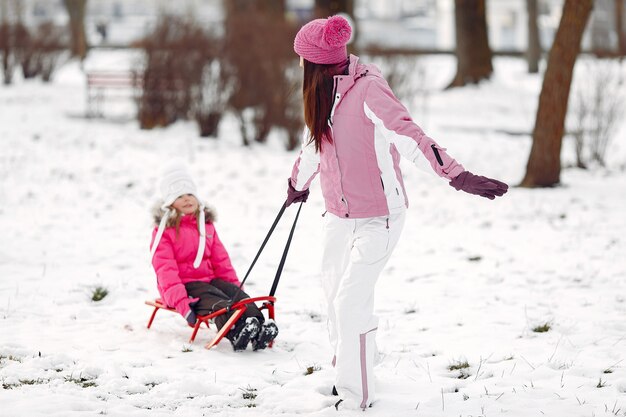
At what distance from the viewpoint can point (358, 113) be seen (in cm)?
408

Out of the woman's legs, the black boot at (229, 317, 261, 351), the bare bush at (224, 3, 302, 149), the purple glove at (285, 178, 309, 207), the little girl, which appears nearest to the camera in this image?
the woman's legs

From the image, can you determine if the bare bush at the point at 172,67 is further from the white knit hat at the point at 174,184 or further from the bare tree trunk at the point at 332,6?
the white knit hat at the point at 174,184

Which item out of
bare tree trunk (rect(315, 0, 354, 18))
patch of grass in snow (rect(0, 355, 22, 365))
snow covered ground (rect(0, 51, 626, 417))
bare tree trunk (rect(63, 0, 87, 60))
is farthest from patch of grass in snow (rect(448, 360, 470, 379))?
bare tree trunk (rect(63, 0, 87, 60))

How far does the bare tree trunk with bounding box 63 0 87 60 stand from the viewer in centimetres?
3028

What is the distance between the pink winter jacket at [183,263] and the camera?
207 inches

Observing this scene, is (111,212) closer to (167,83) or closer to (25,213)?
(25,213)

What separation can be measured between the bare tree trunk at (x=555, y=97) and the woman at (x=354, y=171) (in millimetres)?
6289

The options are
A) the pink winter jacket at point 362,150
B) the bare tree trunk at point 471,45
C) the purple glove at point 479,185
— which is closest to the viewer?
the purple glove at point 479,185

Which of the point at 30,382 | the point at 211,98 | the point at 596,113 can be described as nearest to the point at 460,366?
the point at 30,382

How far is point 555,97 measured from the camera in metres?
10.1

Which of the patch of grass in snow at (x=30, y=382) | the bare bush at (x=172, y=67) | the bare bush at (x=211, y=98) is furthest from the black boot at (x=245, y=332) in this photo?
the bare bush at (x=172, y=67)

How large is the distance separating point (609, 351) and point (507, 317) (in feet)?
2.87

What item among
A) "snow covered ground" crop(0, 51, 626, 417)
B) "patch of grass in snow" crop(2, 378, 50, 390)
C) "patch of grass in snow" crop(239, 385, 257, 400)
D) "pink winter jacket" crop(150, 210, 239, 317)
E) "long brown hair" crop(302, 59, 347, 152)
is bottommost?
"snow covered ground" crop(0, 51, 626, 417)

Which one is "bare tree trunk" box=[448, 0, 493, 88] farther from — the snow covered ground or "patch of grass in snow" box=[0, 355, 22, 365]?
"patch of grass in snow" box=[0, 355, 22, 365]
